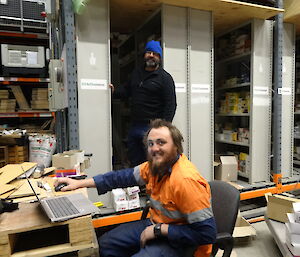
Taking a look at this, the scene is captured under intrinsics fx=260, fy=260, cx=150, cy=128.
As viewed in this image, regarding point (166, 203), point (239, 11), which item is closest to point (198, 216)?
point (166, 203)

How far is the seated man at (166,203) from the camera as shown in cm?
129

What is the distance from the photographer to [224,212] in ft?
4.97

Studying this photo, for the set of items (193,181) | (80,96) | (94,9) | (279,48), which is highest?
(94,9)

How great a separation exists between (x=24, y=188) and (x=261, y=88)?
3.00 metres

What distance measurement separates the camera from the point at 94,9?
2625 mm

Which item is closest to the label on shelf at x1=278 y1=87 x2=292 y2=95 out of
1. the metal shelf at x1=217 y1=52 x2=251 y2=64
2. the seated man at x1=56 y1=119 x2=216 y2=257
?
the metal shelf at x1=217 y1=52 x2=251 y2=64

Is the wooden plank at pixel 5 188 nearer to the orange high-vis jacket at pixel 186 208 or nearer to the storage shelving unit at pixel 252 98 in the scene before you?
the orange high-vis jacket at pixel 186 208

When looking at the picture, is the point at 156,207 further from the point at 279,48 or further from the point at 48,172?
the point at 279,48

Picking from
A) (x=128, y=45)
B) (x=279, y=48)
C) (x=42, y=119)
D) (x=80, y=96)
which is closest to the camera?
(x=80, y=96)

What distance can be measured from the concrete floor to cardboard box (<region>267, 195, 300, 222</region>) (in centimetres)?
27

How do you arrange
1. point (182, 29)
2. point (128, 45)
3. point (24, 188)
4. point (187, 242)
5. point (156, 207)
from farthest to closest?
point (128, 45) < point (182, 29) < point (24, 188) < point (156, 207) < point (187, 242)

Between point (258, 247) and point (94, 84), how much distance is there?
7.62 ft

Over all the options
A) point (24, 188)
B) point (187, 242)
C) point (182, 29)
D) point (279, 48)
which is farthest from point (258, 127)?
point (24, 188)

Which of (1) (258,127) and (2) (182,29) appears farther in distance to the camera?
(1) (258,127)
